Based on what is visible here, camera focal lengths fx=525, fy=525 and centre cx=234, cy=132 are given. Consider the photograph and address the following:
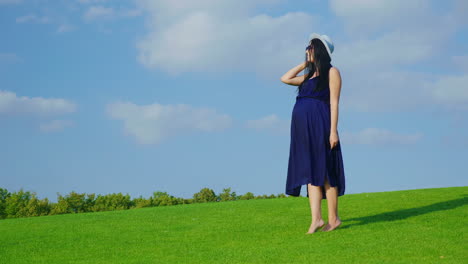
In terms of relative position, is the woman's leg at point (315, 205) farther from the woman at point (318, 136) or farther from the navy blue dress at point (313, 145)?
the navy blue dress at point (313, 145)

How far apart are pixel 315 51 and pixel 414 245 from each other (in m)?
2.79

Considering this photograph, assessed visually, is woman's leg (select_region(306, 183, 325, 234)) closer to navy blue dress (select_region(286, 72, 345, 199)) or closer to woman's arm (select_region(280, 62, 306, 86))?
navy blue dress (select_region(286, 72, 345, 199))

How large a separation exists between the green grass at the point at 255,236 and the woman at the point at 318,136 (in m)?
0.54

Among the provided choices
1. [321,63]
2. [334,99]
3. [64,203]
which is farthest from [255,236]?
[64,203]

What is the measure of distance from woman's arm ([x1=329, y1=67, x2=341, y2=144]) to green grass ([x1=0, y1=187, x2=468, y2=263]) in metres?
1.27

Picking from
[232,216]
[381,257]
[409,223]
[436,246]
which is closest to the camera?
[381,257]

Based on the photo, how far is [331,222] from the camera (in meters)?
7.12

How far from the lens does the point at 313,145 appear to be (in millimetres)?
6980

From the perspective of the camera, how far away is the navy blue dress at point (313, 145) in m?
6.93

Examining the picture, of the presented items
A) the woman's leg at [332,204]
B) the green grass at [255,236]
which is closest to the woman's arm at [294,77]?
the woman's leg at [332,204]

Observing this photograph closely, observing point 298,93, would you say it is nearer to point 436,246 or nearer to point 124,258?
point 436,246

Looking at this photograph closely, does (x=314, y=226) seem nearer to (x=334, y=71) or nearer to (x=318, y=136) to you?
(x=318, y=136)

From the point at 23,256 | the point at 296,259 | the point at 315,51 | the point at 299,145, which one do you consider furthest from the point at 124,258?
the point at 315,51

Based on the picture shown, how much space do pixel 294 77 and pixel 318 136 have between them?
38.7 inches
